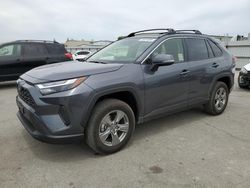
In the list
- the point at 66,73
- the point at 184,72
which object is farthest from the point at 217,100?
the point at 66,73

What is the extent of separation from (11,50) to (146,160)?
7.64 meters

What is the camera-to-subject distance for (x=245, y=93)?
8227mm

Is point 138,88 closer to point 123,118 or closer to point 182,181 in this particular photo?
point 123,118

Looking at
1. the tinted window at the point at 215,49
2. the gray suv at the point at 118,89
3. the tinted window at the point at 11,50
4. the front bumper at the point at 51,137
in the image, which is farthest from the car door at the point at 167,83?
the tinted window at the point at 11,50

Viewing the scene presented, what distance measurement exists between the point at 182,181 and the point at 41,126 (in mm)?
1849

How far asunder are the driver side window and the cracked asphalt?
1326 millimetres

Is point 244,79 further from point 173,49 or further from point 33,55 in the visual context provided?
point 33,55

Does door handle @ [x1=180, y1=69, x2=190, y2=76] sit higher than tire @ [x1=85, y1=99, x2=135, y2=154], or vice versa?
door handle @ [x1=180, y1=69, x2=190, y2=76]

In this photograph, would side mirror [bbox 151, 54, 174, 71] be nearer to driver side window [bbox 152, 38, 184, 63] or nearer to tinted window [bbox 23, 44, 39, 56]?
driver side window [bbox 152, 38, 184, 63]

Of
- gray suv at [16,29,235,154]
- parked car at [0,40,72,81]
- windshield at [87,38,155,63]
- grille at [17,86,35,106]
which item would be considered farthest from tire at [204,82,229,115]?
parked car at [0,40,72,81]

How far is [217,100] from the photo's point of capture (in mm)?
5555

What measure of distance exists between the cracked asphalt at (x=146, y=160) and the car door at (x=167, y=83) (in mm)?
523

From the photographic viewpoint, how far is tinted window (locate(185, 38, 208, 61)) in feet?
15.8

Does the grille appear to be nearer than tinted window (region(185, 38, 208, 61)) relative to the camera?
Yes
